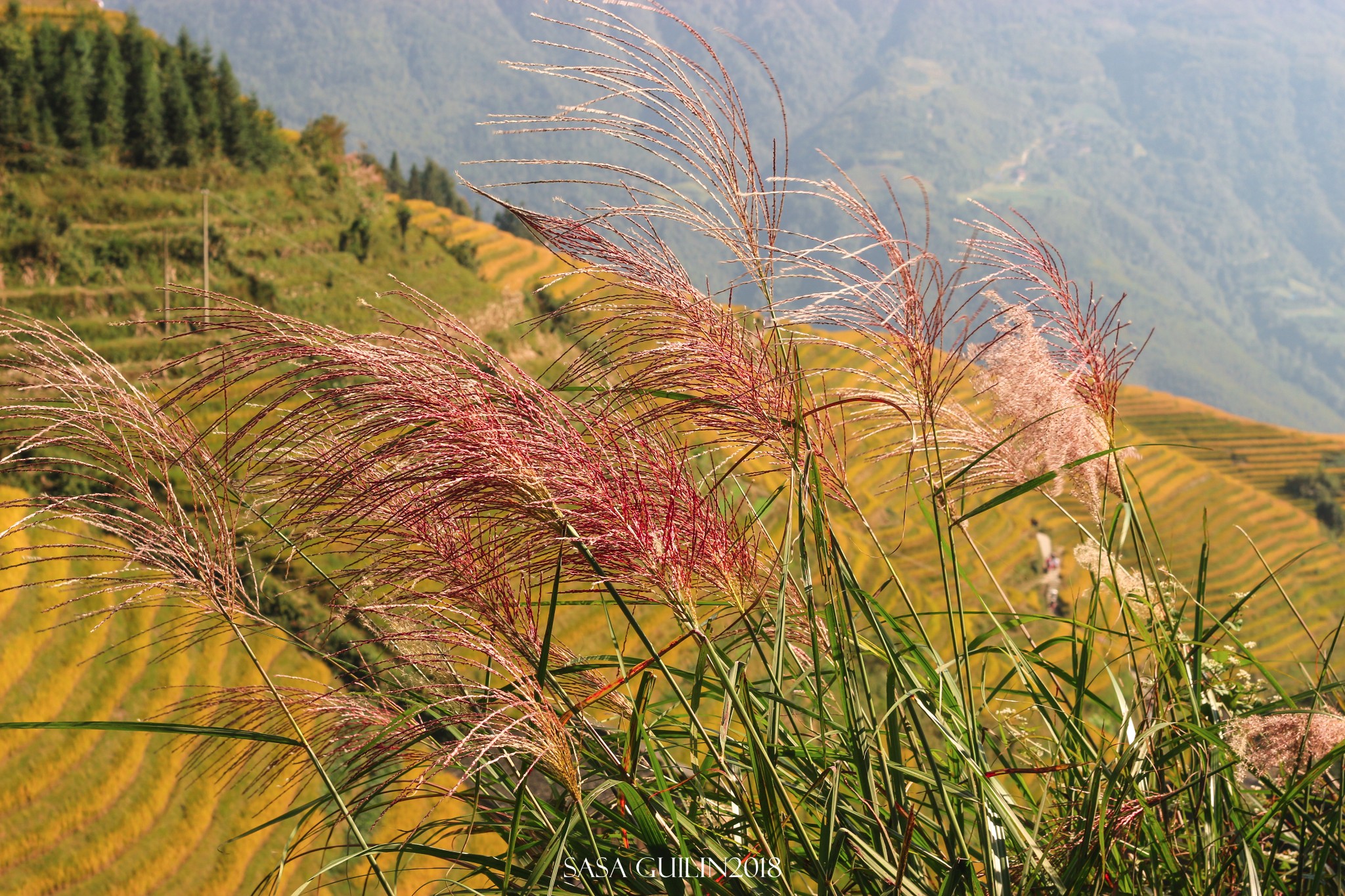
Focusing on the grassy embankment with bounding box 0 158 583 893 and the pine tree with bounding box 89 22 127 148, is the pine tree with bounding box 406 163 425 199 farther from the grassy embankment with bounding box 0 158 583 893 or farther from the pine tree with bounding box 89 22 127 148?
the pine tree with bounding box 89 22 127 148

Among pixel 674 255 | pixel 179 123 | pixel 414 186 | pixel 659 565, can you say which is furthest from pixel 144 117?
pixel 414 186

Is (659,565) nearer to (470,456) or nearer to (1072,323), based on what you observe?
(470,456)

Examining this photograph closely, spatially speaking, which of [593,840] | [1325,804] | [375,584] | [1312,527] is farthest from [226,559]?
[1312,527]

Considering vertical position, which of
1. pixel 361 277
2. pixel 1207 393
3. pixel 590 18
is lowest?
pixel 1207 393

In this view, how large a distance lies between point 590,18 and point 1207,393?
227 metres

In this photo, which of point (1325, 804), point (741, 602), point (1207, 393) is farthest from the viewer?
point (1207, 393)

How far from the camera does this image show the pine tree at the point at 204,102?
25969 mm

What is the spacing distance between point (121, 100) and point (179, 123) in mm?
1502

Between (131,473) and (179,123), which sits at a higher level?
(179,123)

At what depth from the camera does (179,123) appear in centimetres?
2508

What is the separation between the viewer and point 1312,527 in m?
44.9

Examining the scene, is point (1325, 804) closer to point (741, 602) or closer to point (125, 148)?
point (741, 602)

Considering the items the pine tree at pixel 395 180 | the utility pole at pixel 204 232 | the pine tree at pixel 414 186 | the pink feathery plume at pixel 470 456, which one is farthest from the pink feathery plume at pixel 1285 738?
the pine tree at pixel 414 186

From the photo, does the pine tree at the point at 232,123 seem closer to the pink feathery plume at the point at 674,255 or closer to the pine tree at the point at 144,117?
the pine tree at the point at 144,117
